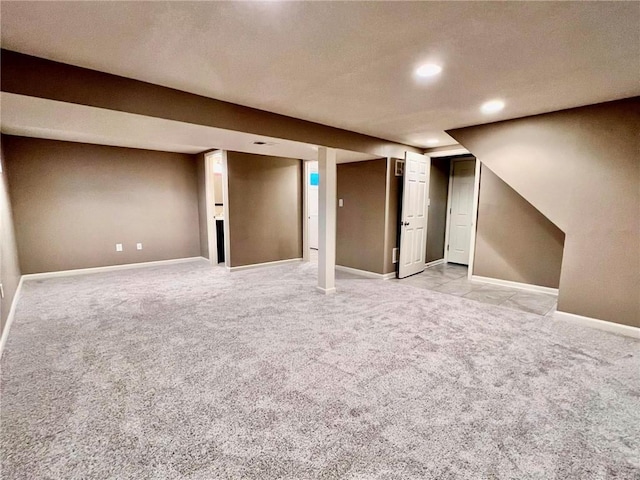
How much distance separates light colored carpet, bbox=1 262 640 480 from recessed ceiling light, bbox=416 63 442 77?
86.3 inches

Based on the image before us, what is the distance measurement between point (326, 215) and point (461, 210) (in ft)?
11.0

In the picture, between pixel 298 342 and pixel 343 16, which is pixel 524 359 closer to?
pixel 298 342

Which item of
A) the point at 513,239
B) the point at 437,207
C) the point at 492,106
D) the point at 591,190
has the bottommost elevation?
the point at 513,239

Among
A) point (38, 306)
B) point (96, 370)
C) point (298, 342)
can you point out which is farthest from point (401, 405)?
point (38, 306)

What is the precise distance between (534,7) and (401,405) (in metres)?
2.27

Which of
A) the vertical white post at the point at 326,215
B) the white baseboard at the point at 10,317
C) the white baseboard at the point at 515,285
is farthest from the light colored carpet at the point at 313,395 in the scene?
the white baseboard at the point at 515,285

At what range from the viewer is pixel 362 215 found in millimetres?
5117

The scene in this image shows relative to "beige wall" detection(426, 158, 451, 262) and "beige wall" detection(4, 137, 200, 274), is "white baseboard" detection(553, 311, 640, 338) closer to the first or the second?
"beige wall" detection(426, 158, 451, 262)

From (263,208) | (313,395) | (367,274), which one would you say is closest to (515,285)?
(367,274)

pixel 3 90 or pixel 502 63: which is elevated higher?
pixel 502 63

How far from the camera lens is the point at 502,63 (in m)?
2.04

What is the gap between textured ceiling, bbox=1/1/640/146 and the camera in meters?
1.51

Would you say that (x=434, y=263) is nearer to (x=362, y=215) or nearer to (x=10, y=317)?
(x=362, y=215)

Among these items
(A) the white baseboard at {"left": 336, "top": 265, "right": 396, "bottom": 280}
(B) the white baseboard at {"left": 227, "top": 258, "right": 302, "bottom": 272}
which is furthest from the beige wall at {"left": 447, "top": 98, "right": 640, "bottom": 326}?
(B) the white baseboard at {"left": 227, "top": 258, "right": 302, "bottom": 272}
